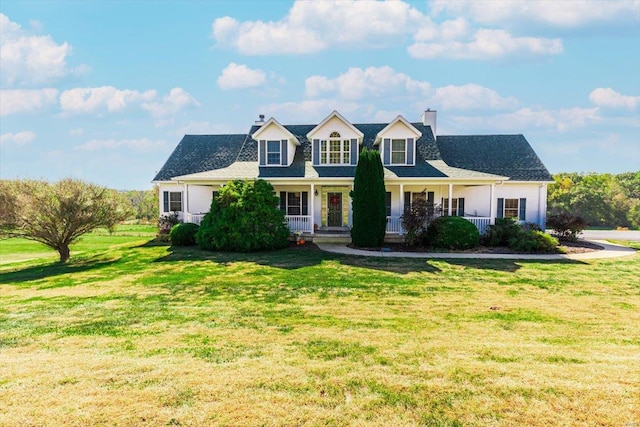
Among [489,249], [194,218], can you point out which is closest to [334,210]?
[194,218]

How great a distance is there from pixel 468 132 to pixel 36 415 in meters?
25.0

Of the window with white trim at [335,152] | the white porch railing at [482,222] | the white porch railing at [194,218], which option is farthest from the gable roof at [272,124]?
the white porch railing at [482,222]

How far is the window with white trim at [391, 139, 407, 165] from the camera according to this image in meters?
19.1

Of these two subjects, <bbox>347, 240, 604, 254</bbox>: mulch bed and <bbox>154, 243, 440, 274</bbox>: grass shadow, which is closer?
<bbox>154, 243, 440, 274</bbox>: grass shadow

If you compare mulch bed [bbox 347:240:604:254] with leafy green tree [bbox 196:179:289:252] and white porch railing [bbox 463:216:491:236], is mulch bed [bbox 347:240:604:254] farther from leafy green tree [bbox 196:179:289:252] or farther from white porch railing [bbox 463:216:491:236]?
leafy green tree [bbox 196:179:289:252]

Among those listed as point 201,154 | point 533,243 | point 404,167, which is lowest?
point 533,243

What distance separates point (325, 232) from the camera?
59.8ft

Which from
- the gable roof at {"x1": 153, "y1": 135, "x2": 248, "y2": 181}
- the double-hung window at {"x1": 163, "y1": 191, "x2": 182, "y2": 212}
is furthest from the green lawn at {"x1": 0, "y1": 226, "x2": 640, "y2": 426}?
the gable roof at {"x1": 153, "y1": 135, "x2": 248, "y2": 181}

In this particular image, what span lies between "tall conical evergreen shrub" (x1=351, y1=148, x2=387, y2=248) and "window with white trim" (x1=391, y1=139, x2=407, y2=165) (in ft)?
11.9

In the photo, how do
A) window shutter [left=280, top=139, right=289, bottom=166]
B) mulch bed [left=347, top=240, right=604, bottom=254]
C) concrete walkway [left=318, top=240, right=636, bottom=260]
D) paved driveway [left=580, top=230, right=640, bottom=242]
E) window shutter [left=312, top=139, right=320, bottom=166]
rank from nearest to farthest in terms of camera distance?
concrete walkway [left=318, top=240, right=636, bottom=260] → mulch bed [left=347, top=240, right=604, bottom=254] → window shutter [left=312, top=139, right=320, bottom=166] → window shutter [left=280, top=139, right=289, bottom=166] → paved driveway [left=580, top=230, right=640, bottom=242]

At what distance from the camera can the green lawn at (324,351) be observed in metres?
3.37

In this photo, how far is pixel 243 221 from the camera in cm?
1501

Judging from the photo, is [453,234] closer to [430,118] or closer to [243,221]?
[243,221]

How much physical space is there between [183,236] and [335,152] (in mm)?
8892
